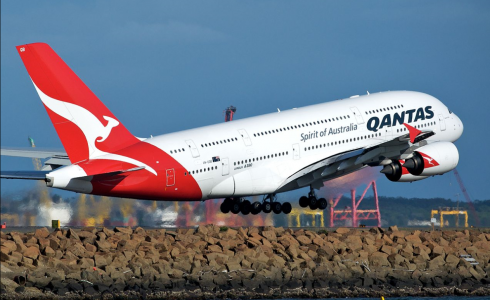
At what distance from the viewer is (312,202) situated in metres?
60.4

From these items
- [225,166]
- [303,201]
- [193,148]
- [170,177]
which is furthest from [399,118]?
[170,177]

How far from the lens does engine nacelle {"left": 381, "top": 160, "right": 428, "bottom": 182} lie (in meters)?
57.8

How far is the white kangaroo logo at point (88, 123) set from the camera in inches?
2031

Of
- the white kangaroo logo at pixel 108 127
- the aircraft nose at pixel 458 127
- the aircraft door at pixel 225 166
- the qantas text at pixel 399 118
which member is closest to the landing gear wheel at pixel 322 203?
the qantas text at pixel 399 118

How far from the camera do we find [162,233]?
183 ft

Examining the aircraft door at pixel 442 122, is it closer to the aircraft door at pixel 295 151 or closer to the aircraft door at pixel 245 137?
the aircraft door at pixel 295 151

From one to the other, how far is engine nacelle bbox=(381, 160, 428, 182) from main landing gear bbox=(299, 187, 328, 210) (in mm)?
3847

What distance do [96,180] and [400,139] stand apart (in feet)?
49.6

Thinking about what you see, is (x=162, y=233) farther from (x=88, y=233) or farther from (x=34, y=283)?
(x=34, y=283)

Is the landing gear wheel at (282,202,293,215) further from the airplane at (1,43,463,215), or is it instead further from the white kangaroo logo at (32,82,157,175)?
the white kangaroo logo at (32,82,157,175)

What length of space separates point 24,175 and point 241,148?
10.6 metres

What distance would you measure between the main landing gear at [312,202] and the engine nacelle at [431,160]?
4981mm

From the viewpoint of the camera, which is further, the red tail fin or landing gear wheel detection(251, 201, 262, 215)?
landing gear wheel detection(251, 201, 262, 215)

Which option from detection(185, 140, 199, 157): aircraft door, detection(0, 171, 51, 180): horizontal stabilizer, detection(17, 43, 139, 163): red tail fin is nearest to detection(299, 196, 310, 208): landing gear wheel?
detection(185, 140, 199, 157): aircraft door
